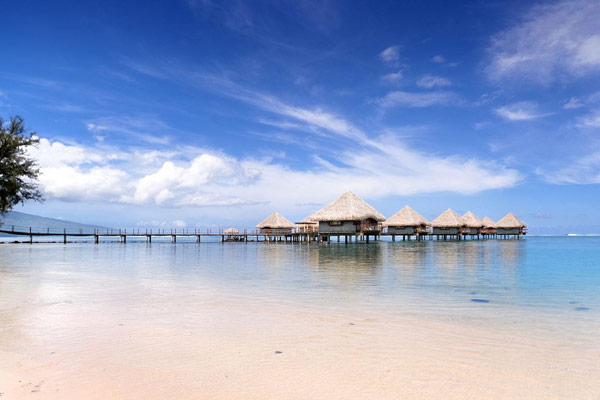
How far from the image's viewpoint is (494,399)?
11.6ft

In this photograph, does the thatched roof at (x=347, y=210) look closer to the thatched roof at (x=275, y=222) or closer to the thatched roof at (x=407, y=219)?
the thatched roof at (x=275, y=222)

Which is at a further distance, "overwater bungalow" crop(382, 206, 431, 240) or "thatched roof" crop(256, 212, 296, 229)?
"overwater bungalow" crop(382, 206, 431, 240)

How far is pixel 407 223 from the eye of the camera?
56938 millimetres

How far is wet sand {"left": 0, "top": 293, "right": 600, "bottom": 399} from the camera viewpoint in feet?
12.2

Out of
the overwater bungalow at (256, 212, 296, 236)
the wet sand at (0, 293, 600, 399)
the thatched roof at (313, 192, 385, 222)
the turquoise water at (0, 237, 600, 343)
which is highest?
the thatched roof at (313, 192, 385, 222)

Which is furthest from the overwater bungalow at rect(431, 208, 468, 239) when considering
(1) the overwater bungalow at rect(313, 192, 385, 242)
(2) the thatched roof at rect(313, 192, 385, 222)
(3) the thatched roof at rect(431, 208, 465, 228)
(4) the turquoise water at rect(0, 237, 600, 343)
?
(4) the turquoise water at rect(0, 237, 600, 343)

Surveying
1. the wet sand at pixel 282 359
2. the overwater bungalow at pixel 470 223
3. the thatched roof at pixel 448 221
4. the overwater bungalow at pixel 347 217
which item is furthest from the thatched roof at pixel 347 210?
the wet sand at pixel 282 359

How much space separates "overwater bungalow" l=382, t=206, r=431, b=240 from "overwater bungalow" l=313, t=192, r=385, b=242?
1520cm

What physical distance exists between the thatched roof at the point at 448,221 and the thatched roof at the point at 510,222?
10.6m

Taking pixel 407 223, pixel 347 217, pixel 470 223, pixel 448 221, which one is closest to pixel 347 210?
pixel 347 217

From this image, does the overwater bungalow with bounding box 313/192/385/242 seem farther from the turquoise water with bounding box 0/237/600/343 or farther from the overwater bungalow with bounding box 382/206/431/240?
the turquoise water with bounding box 0/237/600/343

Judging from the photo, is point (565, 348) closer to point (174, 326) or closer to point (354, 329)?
point (354, 329)

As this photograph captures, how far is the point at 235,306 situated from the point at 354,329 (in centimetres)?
300

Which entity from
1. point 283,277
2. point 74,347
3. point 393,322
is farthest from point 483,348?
point 283,277
